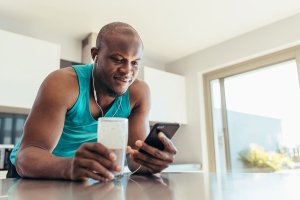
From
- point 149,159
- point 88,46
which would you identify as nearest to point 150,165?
point 149,159

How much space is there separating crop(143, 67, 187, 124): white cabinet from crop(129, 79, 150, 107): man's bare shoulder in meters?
1.81

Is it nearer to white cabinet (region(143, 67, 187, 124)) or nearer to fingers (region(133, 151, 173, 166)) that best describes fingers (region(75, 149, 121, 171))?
fingers (region(133, 151, 173, 166))

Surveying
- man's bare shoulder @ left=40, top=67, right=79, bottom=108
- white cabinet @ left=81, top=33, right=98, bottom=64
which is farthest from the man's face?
white cabinet @ left=81, top=33, right=98, bottom=64

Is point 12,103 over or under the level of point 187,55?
under

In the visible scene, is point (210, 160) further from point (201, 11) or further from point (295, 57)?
point (201, 11)

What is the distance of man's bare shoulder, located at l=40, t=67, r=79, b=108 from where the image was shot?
34.8 inches

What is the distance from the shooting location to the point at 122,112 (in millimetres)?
1112

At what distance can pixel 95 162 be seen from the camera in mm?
596

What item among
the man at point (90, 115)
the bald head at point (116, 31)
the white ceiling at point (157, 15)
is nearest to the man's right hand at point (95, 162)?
the man at point (90, 115)

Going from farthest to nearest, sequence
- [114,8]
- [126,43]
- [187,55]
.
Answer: [187,55] → [114,8] → [126,43]

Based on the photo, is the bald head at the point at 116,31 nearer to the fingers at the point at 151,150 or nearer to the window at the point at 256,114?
the fingers at the point at 151,150

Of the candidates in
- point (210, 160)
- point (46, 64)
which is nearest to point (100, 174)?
point (46, 64)

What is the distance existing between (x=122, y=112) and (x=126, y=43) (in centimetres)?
31

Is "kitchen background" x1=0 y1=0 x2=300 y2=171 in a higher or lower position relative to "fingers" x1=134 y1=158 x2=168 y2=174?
higher
